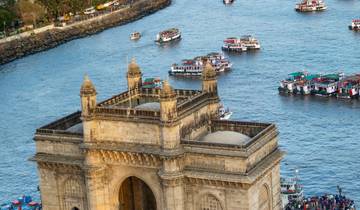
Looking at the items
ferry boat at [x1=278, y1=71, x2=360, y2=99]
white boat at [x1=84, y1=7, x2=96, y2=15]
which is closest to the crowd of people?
ferry boat at [x1=278, y1=71, x2=360, y2=99]

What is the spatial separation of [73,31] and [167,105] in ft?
367

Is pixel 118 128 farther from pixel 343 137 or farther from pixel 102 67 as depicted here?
pixel 102 67

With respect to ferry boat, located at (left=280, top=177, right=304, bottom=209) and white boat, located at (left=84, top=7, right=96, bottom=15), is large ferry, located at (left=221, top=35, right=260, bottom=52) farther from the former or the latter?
ferry boat, located at (left=280, top=177, right=304, bottom=209)

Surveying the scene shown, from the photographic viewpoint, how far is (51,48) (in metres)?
143

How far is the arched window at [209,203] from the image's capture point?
44812 mm

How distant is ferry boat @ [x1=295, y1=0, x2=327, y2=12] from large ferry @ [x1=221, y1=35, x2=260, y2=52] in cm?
2780

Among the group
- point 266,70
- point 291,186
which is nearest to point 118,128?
point 291,186

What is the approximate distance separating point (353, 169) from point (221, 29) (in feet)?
255

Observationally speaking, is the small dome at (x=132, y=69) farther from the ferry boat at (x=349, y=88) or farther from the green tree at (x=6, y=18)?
the green tree at (x=6, y=18)

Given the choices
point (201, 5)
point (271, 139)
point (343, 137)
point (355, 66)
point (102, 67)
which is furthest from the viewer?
point (201, 5)

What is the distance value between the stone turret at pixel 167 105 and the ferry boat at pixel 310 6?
11671 centimetres

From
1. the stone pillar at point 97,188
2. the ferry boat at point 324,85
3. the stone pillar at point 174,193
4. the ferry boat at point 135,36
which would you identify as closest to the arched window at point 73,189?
the stone pillar at point 97,188

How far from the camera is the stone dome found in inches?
1793

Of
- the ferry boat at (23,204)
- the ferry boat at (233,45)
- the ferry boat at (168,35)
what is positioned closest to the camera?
the ferry boat at (23,204)
